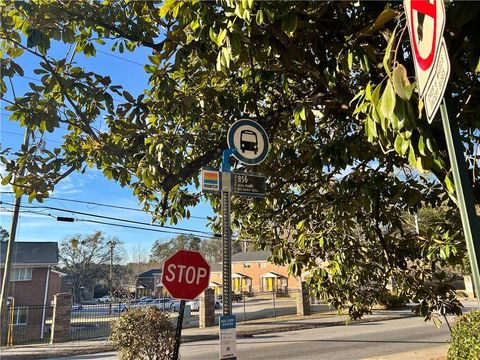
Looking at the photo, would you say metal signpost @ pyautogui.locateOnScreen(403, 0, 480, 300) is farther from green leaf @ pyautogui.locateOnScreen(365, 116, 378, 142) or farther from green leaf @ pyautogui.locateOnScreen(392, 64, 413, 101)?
green leaf @ pyautogui.locateOnScreen(365, 116, 378, 142)

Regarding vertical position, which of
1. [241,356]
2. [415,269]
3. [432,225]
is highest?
[432,225]

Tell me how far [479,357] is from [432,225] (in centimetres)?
180

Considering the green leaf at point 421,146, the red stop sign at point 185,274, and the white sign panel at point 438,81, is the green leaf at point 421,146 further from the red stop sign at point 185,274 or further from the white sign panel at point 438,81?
the red stop sign at point 185,274

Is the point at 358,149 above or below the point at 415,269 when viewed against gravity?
above

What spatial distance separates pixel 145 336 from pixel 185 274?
181cm

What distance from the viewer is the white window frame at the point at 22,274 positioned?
99.3 feet

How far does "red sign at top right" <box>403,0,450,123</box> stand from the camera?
4.88 feet

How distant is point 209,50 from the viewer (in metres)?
4.67

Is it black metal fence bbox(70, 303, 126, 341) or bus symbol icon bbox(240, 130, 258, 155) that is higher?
bus symbol icon bbox(240, 130, 258, 155)

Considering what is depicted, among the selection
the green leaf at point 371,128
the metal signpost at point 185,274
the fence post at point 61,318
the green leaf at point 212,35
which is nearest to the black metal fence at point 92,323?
the fence post at point 61,318

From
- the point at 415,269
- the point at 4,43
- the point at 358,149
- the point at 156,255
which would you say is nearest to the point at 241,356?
the point at 415,269

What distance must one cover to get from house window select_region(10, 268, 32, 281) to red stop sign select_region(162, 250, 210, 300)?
30.8 m

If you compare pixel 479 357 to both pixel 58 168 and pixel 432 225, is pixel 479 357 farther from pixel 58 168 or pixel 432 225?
pixel 58 168

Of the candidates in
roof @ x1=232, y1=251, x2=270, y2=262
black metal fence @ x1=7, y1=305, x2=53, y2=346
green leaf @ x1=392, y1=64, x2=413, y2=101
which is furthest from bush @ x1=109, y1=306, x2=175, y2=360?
roof @ x1=232, y1=251, x2=270, y2=262
